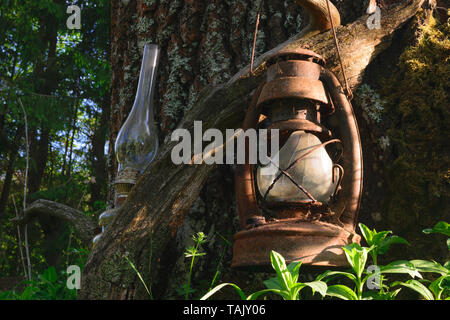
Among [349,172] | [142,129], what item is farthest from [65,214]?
[349,172]

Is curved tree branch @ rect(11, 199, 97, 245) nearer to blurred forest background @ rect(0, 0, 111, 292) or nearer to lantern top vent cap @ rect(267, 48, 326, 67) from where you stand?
lantern top vent cap @ rect(267, 48, 326, 67)

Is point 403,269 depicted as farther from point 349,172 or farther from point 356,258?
point 349,172

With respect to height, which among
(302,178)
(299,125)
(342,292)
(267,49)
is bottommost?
(342,292)

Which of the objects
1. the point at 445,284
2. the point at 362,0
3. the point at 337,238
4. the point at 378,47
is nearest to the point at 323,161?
the point at 337,238

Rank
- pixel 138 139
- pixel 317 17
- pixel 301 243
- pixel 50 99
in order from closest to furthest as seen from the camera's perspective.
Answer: pixel 301 243 → pixel 317 17 → pixel 138 139 → pixel 50 99

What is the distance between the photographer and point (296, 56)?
1306 mm

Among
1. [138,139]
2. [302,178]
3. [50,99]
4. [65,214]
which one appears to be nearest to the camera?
[302,178]

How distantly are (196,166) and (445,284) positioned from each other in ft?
2.60

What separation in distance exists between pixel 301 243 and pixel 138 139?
0.84m

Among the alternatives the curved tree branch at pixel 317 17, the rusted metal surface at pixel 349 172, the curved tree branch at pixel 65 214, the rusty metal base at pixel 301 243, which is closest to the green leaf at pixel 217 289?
the rusty metal base at pixel 301 243

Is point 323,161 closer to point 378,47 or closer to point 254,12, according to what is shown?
point 378,47

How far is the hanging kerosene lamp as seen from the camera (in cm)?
166

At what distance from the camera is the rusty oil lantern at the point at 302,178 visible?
113 cm

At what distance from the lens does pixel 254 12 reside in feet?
5.96
